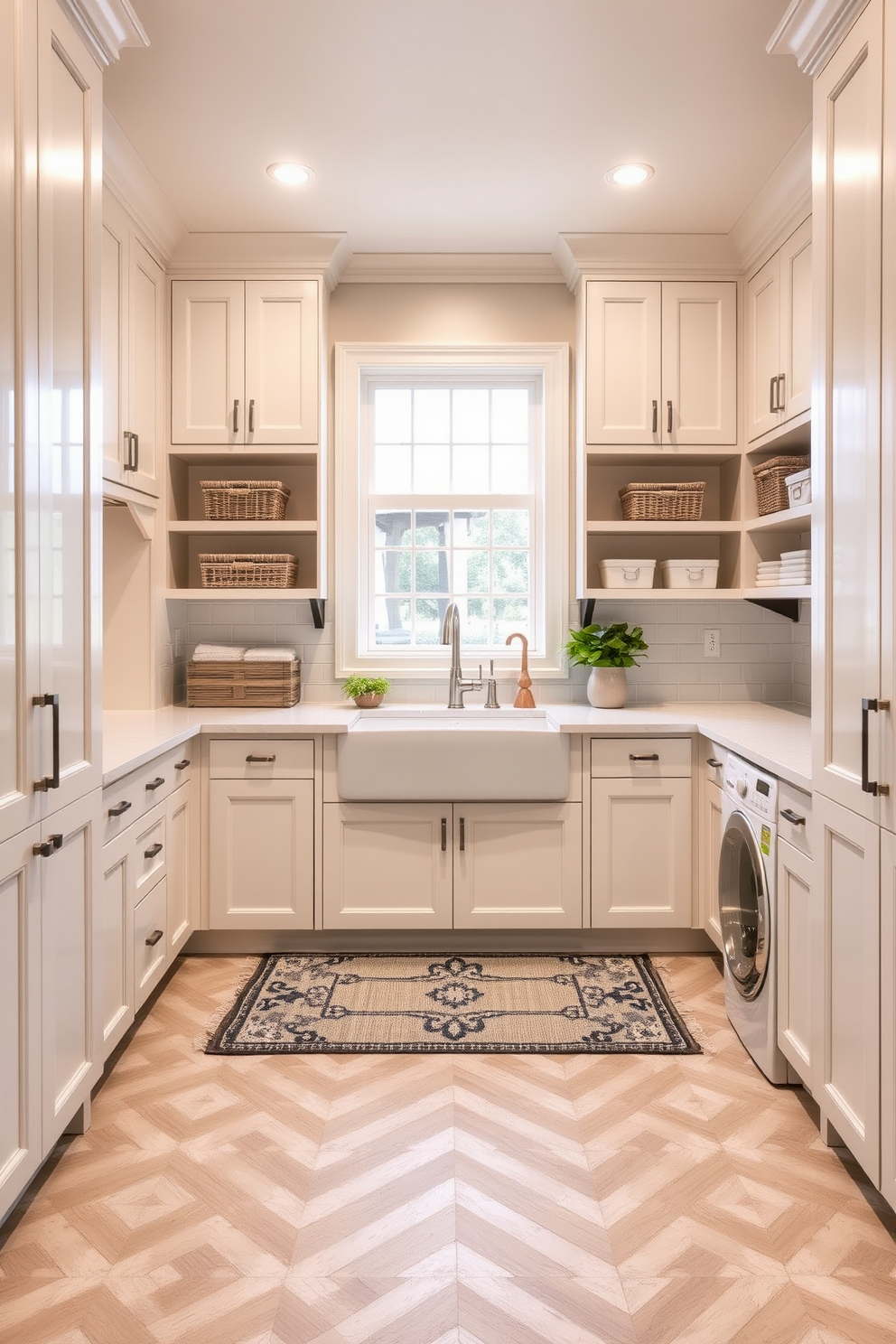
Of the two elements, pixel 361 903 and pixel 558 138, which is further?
pixel 361 903

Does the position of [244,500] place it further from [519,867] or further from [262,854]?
[519,867]

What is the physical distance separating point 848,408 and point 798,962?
1.30 metres

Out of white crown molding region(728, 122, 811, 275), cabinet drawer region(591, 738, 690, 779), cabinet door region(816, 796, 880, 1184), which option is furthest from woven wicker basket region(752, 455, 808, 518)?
cabinet door region(816, 796, 880, 1184)

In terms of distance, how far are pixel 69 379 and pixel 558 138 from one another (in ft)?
5.65

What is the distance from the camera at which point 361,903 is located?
3129mm

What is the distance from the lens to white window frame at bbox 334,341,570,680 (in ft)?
11.9

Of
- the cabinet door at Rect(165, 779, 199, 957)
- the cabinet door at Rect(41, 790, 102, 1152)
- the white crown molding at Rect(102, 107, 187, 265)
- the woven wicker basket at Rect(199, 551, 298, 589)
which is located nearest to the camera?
the cabinet door at Rect(41, 790, 102, 1152)

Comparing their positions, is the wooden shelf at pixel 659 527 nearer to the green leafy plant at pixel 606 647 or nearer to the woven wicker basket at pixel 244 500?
the green leafy plant at pixel 606 647

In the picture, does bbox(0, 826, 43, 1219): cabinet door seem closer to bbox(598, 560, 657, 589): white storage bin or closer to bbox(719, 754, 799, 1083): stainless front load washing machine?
bbox(719, 754, 799, 1083): stainless front load washing machine

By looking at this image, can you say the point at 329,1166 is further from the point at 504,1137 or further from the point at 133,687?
the point at 133,687

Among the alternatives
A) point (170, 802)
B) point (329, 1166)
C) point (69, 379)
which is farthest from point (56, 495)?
point (329, 1166)

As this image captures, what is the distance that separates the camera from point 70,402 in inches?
72.3

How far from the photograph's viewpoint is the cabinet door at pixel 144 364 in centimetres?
296

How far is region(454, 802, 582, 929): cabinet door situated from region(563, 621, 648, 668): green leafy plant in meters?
0.60
